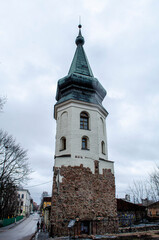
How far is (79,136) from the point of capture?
688 inches

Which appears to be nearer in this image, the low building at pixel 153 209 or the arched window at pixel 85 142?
the arched window at pixel 85 142

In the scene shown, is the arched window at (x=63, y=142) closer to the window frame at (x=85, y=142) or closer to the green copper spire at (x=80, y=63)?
the window frame at (x=85, y=142)

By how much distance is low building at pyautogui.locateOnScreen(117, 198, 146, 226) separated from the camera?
68.4 feet

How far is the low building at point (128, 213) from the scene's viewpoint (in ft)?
68.4

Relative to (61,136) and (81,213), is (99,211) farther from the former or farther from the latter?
(61,136)

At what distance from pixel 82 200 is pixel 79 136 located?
5.21 m

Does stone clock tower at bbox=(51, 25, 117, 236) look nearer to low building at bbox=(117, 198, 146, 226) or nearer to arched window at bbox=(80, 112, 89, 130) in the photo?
arched window at bbox=(80, 112, 89, 130)

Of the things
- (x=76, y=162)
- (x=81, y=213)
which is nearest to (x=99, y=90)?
(x=76, y=162)

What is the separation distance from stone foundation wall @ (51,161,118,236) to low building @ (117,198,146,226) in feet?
19.8

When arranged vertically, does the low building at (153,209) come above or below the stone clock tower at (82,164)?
below

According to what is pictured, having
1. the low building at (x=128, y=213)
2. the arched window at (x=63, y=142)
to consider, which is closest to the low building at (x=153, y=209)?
the low building at (x=128, y=213)

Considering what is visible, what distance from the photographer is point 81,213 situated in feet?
48.3

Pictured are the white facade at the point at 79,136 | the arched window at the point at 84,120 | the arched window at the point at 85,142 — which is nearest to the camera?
the white facade at the point at 79,136

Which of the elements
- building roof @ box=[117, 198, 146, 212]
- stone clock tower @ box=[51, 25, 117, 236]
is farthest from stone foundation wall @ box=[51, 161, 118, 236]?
building roof @ box=[117, 198, 146, 212]
